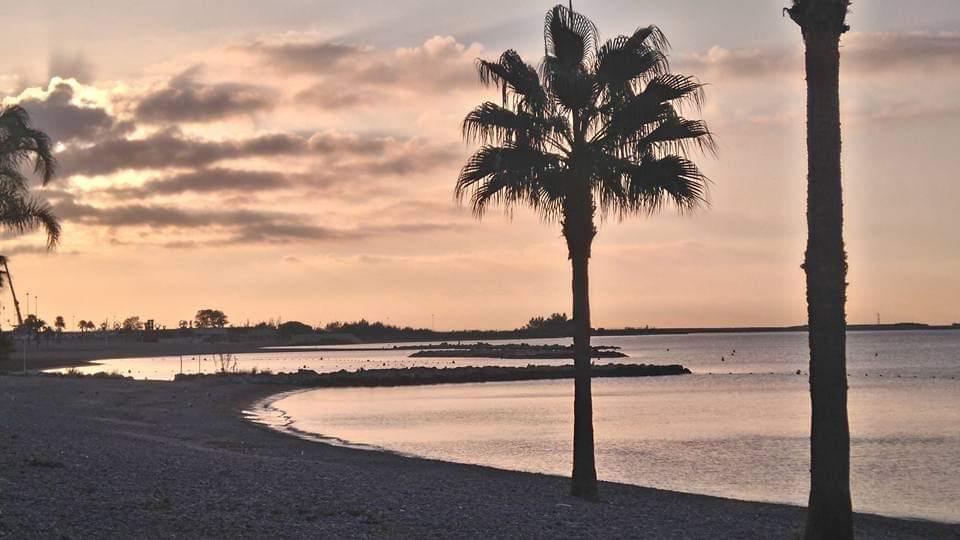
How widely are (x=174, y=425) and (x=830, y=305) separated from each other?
2911 centimetres

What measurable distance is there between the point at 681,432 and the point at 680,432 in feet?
0.15

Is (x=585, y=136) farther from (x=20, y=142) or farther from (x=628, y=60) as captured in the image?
(x=20, y=142)

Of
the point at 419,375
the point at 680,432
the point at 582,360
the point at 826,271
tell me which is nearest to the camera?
the point at 826,271

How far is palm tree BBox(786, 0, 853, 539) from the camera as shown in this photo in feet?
45.0

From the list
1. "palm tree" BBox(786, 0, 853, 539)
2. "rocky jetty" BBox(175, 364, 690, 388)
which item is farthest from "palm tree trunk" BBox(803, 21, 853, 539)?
"rocky jetty" BBox(175, 364, 690, 388)

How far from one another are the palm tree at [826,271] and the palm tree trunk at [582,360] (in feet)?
21.2

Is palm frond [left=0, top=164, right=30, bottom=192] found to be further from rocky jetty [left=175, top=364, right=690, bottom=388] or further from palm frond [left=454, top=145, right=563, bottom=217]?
rocky jetty [left=175, top=364, right=690, bottom=388]

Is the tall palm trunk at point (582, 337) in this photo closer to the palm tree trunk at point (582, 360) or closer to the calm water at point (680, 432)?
the palm tree trunk at point (582, 360)

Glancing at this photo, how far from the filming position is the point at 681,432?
4712 cm

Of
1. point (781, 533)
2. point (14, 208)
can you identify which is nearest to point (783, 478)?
point (781, 533)

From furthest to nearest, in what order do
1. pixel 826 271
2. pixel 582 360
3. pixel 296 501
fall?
pixel 582 360 → pixel 296 501 → pixel 826 271

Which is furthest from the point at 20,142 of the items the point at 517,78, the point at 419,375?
the point at 419,375

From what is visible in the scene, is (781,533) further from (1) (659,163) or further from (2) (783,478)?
(2) (783,478)

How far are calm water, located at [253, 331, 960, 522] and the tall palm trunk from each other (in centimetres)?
827
